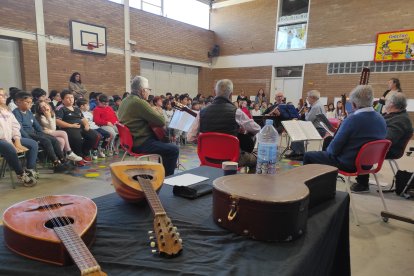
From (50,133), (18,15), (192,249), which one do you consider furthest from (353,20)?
(192,249)

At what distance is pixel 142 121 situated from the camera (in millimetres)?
3029

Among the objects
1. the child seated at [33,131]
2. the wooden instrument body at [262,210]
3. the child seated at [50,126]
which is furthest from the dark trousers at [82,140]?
the wooden instrument body at [262,210]

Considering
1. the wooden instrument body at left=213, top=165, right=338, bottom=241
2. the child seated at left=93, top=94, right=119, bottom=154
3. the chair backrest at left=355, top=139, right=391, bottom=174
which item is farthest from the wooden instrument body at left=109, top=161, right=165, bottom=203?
the child seated at left=93, top=94, right=119, bottom=154

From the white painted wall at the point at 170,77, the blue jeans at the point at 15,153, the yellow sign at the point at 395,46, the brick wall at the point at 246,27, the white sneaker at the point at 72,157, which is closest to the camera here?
the blue jeans at the point at 15,153

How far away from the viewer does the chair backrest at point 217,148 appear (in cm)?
252

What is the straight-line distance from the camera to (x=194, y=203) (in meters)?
1.13

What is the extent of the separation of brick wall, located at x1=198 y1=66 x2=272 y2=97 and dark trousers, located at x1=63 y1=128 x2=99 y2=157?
8.31 m

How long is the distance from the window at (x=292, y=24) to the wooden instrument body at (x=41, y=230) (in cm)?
1122

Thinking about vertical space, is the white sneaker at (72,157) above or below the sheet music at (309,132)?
below

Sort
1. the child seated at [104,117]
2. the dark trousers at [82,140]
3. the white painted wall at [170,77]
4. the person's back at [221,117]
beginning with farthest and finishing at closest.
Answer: the white painted wall at [170,77], the child seated at [104,117], the dark trousers at [82,140], the person's back at [221,117]

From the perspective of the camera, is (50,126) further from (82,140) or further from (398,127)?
(398,127)

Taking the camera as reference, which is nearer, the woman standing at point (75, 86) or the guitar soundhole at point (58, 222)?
the guitar soundhole at point (58, 222)

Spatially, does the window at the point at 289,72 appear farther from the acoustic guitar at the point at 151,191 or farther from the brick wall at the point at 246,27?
the acoustic guitar at the point at 151,191

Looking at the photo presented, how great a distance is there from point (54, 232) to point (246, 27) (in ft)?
41.1
